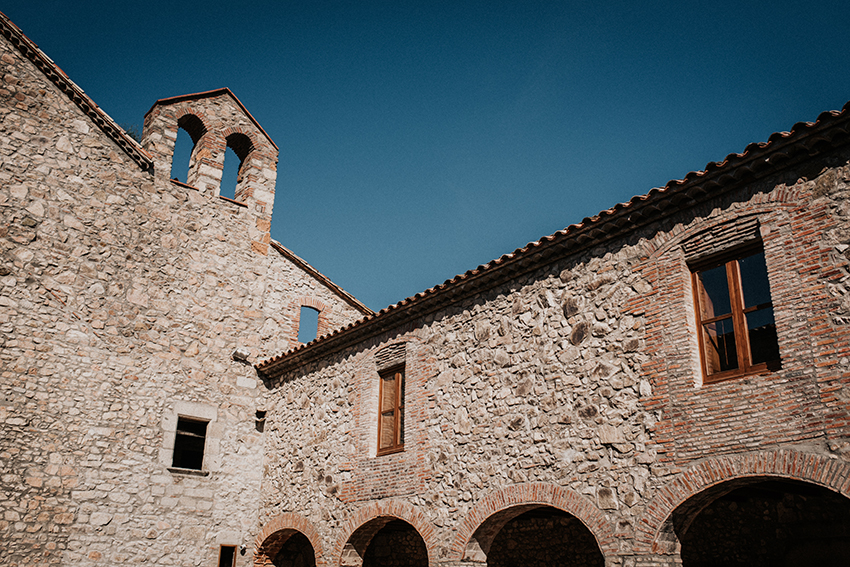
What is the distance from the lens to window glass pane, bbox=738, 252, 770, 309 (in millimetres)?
7305

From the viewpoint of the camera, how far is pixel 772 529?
9414 mm

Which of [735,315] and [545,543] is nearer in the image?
[735,315]

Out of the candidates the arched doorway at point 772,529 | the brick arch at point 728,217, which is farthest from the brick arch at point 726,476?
the brick arch at point 728,217

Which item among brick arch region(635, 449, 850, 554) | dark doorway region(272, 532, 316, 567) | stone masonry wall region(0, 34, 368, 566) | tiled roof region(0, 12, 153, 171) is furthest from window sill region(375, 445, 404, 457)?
tiled roof region(0, 12, 153, 171)

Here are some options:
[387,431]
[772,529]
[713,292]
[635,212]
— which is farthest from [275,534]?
[713,292]

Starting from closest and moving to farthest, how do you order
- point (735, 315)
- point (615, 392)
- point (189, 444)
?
point (735, 315)
point (615, 392)
point (189, 444)

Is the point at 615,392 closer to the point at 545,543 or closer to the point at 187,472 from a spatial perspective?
the point at 545,543

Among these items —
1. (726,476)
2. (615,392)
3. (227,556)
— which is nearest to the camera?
(726,476)

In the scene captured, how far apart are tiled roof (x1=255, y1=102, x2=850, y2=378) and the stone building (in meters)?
0.03

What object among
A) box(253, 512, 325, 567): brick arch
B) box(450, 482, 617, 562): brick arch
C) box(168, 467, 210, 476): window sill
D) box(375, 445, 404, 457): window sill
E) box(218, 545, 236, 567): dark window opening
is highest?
box(375, 445, 404, 457): window sill

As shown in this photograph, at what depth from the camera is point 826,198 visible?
6.83 m

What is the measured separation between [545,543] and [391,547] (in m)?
3.64

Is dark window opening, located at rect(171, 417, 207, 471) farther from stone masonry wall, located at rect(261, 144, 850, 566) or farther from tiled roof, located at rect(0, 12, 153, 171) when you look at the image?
tiled roof, located at rect(0, 12, 153, 171)

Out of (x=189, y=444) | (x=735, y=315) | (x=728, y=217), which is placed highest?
(x=728, y=217)
